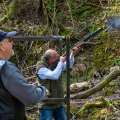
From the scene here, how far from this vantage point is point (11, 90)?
363 centimetres

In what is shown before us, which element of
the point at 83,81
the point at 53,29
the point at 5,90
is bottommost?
the point at 83,81

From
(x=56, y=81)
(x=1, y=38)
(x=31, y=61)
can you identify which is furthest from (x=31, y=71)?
(x=1, y=38)

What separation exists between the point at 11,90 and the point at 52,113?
3074 millimetres

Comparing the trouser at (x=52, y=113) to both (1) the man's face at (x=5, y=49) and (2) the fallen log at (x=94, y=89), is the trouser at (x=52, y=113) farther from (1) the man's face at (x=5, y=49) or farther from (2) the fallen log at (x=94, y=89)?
(1) the man's face at (x=5, y=49)

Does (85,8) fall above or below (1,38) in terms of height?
below

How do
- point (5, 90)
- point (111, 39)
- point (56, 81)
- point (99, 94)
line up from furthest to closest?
point (111, 39) < point (99, 94) < point (56, 81) < point (5, 90)

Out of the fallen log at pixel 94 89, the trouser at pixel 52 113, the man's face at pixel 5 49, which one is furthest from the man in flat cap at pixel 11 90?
the fallen log at pixel 94 89

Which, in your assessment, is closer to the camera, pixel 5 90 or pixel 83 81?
pixel 5 90

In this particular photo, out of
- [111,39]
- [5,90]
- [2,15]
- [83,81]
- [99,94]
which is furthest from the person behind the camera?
[2,15]

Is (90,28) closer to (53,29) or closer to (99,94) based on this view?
(53,29)

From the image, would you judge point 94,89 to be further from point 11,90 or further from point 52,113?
point 11,90

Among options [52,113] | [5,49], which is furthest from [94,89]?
[5,49]

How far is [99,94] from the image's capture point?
8.87 metres

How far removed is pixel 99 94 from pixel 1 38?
5.31 meters
